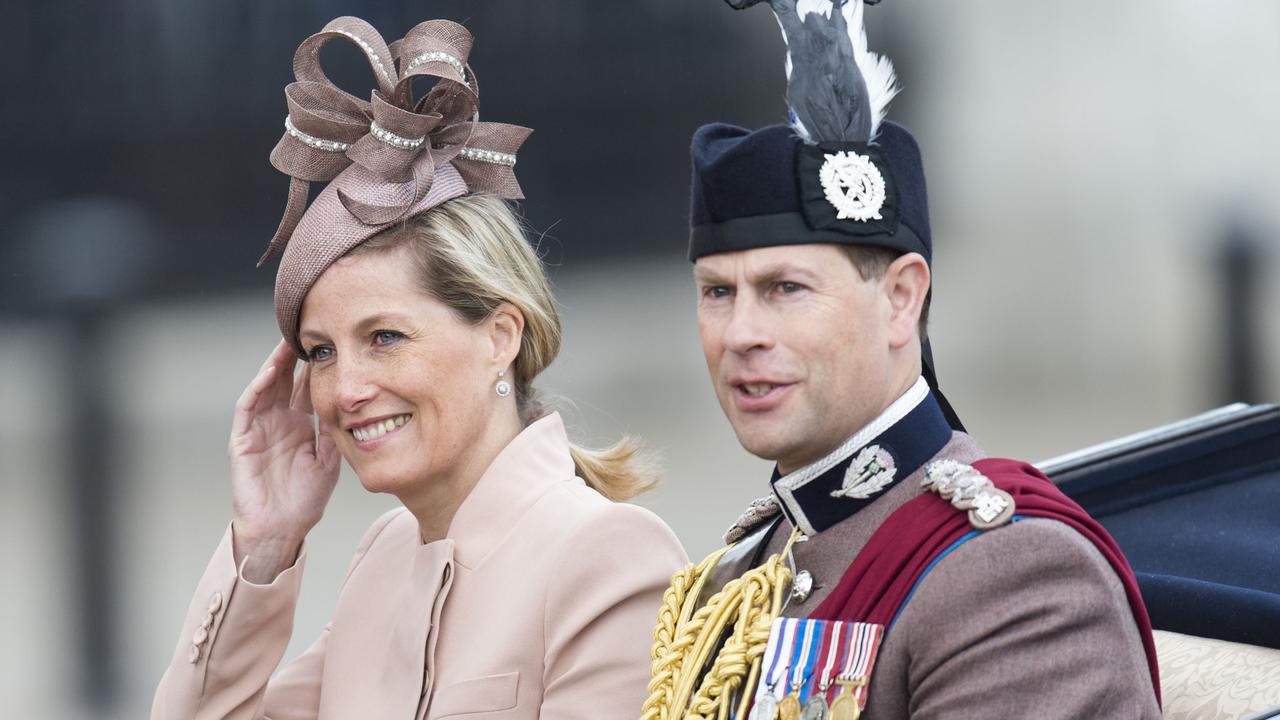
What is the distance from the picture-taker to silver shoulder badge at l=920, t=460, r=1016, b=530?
144 cm

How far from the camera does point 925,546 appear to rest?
149 cm

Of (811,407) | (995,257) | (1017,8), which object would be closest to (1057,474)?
(811,407)

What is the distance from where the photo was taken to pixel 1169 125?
788cm

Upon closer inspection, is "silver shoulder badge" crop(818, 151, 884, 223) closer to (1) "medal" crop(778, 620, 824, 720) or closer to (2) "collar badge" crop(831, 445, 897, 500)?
(2) "collar badge" crop(831, 445, 897, 500)

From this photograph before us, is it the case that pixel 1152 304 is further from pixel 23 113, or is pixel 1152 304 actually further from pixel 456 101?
pixel 456 101

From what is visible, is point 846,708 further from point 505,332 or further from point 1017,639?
point 505,332

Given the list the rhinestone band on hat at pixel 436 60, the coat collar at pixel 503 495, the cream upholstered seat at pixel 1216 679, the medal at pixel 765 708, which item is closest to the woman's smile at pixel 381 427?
the coat collar at pixel 503 495

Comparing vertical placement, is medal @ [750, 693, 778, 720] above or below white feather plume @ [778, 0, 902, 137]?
below

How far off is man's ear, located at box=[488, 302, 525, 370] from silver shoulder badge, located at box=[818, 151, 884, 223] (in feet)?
2.48

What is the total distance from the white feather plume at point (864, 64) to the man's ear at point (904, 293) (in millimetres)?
145

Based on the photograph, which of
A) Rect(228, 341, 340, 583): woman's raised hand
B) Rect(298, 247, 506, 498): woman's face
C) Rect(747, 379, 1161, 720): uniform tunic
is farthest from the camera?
Rect(228, 341, 340, 583): woman's raised hand

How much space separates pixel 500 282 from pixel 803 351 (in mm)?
784

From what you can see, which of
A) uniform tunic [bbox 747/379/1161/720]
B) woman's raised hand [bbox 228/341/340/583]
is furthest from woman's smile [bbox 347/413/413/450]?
uniform tunic [bbox 747/379/1161/720]

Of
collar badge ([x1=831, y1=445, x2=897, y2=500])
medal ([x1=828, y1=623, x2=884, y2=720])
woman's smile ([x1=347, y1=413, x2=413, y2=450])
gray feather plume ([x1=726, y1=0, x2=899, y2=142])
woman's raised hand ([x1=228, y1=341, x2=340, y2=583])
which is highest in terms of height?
gray feather plume ([x1=726, y1=0, x2=899, y2=142])
